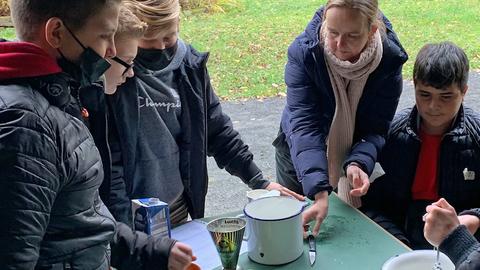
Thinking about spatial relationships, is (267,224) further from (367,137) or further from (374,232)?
(367,137)

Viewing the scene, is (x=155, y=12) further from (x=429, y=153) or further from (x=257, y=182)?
(x=429, y=153)

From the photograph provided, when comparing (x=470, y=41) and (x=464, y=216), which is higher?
(x=464, y=216)

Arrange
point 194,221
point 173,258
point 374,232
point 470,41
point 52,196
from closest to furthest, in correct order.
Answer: point 52,196
point 173,258
point 374,232
point 194,221
point 470,41

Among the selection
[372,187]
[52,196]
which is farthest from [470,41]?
[52,196]

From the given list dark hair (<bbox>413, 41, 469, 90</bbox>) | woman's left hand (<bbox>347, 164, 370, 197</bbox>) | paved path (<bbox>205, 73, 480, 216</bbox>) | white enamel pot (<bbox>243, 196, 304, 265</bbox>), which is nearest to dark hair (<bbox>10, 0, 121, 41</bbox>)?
white enamel pot (<bbox>243, 196, 304, 265</bbox>)

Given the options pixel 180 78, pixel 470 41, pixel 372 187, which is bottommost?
pixel 470 41

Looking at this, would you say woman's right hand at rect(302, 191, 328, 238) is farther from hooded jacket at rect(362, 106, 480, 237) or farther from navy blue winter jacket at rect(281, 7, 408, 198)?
hooded jacket at rect(362, 106, 480, 237)

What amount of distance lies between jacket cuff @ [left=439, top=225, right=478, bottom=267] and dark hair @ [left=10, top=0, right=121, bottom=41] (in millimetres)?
815

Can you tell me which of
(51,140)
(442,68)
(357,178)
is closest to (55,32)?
(51,140)

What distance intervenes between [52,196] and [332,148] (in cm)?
112

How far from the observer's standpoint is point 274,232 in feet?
4.48

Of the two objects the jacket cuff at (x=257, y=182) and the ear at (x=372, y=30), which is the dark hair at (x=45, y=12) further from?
the ear at (x=372, y=30)

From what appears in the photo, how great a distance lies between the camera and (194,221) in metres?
1.66

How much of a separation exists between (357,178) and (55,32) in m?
0.96
